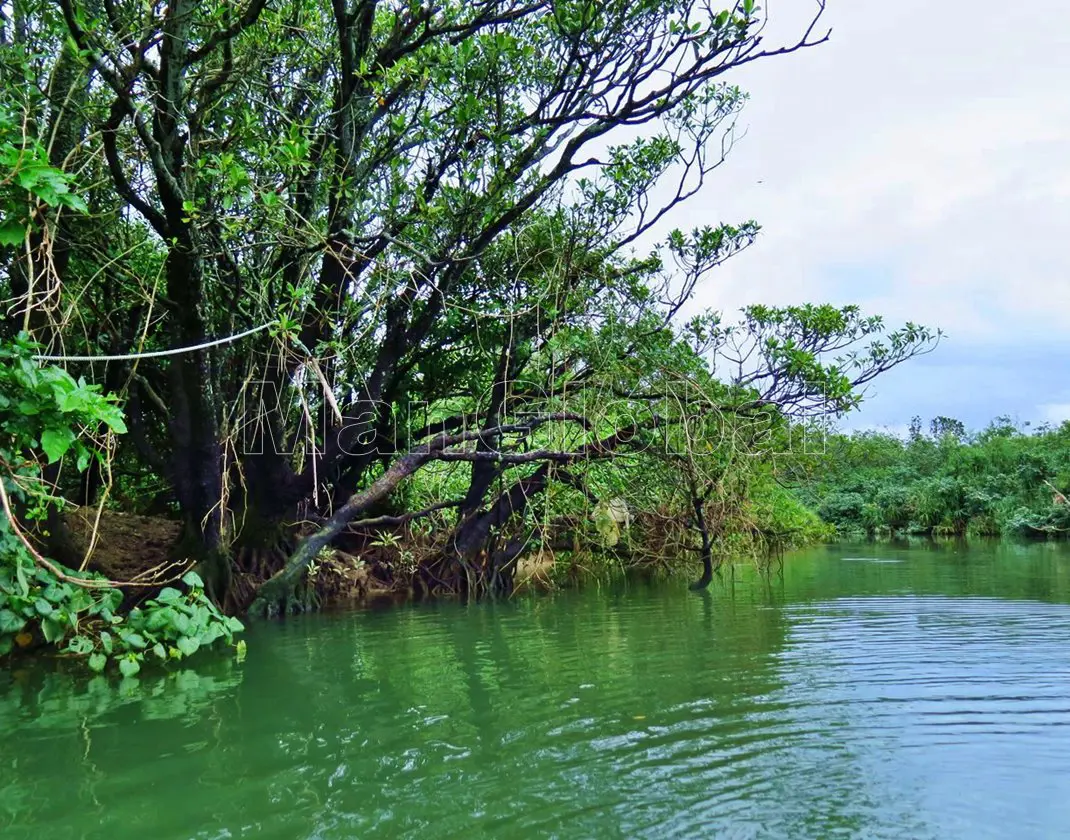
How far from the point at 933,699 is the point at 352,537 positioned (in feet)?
28.0

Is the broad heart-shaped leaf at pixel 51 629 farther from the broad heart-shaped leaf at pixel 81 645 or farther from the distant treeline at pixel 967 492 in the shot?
the distant treeline at pixel 967 492

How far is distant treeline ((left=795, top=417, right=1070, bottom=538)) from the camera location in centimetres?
2510

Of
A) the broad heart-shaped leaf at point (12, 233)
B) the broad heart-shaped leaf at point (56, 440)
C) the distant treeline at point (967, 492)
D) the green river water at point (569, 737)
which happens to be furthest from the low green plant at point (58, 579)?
the distant treeline at point (967, 492)

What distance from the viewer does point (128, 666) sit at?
5.93 meters

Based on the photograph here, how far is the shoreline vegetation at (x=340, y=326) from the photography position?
636 centimetres

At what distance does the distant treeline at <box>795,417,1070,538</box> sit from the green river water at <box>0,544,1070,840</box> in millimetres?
16933

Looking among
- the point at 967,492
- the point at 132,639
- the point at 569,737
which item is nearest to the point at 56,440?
the point at 132,639

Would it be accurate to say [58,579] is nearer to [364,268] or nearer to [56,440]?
[56,440]

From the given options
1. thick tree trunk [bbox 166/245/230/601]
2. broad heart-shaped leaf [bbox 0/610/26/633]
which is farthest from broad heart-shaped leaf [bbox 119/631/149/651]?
thick tree trunk [bbox 166/245/230/601]

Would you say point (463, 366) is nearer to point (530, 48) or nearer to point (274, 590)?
point (274, 590)

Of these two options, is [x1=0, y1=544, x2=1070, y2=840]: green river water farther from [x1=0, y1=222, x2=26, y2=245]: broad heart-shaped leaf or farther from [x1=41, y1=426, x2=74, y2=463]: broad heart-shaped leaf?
[x1=0, y1=222, x2=26, y2=245]: broad heart-shaped leaf

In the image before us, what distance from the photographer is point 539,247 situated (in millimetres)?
10547

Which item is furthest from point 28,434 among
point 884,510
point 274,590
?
point 884,510

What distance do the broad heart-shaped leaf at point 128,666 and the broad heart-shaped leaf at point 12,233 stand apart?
3003mm
